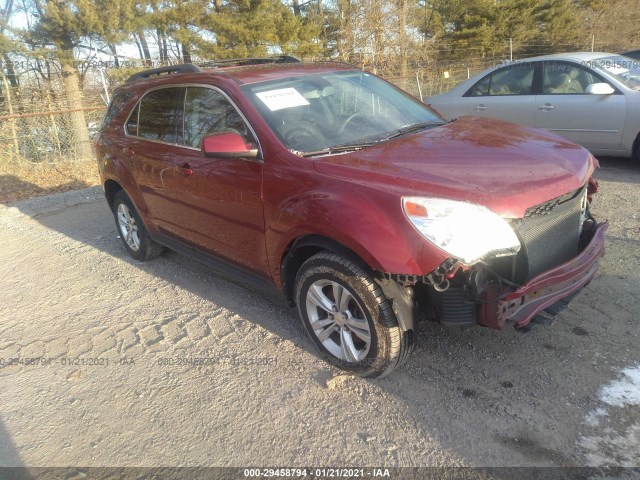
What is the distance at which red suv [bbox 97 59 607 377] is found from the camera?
2482 millimetres

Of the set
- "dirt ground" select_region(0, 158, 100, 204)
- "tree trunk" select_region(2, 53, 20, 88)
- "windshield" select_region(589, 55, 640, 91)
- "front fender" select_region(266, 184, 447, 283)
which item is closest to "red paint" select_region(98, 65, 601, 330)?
"front fender" select_region(266, 184, 447, 283)

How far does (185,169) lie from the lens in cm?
385

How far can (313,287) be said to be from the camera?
3.02 meters

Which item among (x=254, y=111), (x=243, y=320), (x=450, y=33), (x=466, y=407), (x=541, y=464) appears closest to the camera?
(x=541, y=464)

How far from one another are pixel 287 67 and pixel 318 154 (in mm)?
1256

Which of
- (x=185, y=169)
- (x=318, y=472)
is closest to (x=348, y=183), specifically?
(x=318, y=472)

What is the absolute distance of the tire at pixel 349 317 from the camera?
2.69m

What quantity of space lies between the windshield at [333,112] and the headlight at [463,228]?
91cm

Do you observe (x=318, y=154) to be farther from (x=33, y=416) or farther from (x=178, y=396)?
(x=33, y=416)

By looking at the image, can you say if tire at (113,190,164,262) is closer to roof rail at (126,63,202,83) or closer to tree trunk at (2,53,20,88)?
roof rail at (126,63,202,83)

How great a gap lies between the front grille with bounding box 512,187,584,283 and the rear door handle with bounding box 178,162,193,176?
2419 millimetres

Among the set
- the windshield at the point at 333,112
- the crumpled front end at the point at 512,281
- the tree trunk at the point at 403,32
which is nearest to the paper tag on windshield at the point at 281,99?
the windshield at the point at 333,112

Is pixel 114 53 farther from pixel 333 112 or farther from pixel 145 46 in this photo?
pixel 333 112

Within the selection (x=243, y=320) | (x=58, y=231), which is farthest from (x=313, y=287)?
(x=58, y=231)
